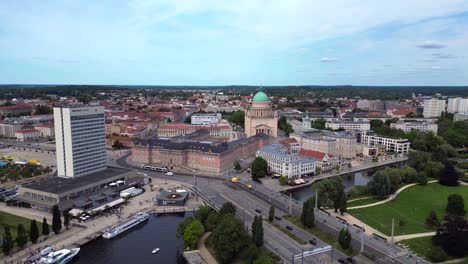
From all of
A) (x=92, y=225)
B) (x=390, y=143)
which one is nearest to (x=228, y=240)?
(x=92, y=225)

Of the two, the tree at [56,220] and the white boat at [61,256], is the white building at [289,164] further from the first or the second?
the white boat at [61,256]

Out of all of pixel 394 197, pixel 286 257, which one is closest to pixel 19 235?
pixel 286 257

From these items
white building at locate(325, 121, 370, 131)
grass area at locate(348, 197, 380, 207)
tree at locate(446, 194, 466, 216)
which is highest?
white building at locate(325, 121, 370, 131)

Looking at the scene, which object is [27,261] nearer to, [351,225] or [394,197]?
[351,225]

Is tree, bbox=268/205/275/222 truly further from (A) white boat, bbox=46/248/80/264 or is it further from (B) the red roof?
(B) the red roof

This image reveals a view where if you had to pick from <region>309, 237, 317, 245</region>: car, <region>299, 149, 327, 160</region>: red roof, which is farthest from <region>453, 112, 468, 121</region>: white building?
<region>309, 237, 317, 245</region>: car
